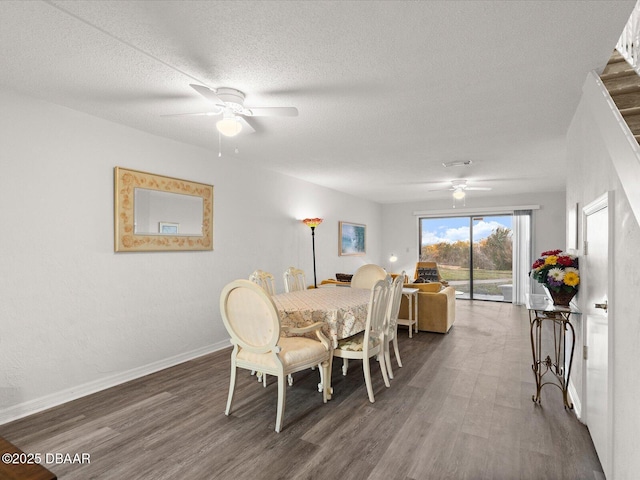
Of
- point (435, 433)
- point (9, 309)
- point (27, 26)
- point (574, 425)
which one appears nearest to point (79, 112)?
point (27, 26)

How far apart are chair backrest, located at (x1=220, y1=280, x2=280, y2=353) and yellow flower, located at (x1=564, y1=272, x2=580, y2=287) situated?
2202 millimetres

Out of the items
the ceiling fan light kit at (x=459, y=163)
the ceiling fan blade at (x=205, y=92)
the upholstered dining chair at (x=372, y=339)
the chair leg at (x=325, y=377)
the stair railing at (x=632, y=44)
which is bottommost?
the chair leg at (x=325, y=377)

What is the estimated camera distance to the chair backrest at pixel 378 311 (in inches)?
115

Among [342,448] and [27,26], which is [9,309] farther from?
[342,448]

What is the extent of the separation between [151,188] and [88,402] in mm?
2017

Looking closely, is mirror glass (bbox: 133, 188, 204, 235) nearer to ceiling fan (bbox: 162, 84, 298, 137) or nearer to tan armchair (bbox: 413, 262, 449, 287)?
ceiling fan (bbox: 162, 84, 298, 137)

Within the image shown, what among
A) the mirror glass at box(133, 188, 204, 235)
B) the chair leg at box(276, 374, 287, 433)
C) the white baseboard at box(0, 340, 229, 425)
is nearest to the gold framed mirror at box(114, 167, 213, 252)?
the mirror glass at box(133, 188, 204, 235)

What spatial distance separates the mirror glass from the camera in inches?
135

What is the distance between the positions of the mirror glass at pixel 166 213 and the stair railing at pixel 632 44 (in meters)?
3.94

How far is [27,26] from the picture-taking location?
5.95 ft

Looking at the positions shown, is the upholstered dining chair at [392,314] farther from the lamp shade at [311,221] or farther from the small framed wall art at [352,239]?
the small framed wall art at [352,239]


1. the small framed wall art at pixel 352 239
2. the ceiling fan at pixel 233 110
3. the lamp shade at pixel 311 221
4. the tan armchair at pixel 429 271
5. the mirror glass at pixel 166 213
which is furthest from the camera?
the tan armchair at pixel 429 271

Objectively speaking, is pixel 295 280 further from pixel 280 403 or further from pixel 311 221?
pixel 280 403

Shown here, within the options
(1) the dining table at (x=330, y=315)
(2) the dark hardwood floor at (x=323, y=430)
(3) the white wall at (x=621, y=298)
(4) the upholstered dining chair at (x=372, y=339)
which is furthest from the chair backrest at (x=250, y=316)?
(3) the white wall at (x=621, y=298)
